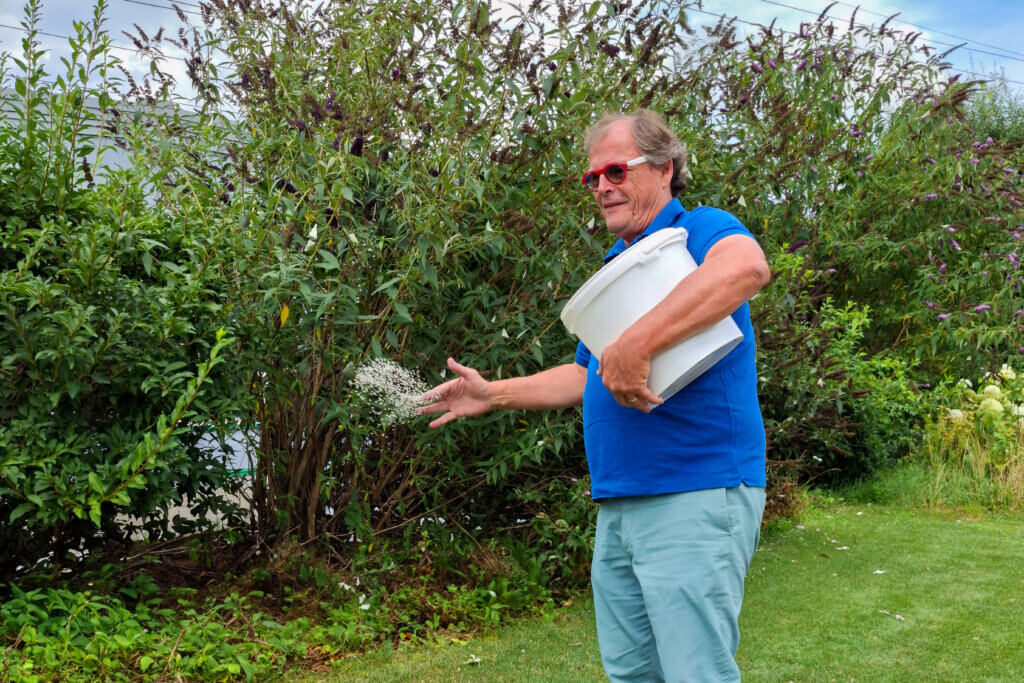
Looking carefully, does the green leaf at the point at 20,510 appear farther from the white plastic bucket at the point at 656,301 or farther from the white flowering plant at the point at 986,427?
the white flowering plant at the point at 986,427

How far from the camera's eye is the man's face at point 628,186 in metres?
2.18

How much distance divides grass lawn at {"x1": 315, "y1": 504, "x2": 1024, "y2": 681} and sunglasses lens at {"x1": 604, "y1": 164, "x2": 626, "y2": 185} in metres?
2.21

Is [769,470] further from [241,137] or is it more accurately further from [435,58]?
[241,137]

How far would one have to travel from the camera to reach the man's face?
2180 mm

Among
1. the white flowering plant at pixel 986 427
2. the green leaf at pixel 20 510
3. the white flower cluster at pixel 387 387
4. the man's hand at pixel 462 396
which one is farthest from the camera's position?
the white flowering plant at pixel 986 427

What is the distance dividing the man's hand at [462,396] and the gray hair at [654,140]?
2.28ft

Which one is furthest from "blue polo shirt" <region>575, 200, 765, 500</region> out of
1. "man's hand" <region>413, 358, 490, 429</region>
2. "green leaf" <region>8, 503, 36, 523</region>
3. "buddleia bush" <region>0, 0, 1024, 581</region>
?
"green leaf" <region>8, 503, 36, 523</region>

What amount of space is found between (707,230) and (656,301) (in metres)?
0.21

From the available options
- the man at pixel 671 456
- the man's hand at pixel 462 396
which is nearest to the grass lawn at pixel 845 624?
the man's hand at pixel 462 396

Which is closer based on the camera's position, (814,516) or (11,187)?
(11,187)

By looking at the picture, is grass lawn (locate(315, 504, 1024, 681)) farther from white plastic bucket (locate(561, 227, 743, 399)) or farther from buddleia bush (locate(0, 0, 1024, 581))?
white plastic bucket (locate(561, 227, 743, 399))

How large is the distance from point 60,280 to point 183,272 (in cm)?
54

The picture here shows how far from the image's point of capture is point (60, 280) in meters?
3.62

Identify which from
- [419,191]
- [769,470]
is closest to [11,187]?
[419,191]
